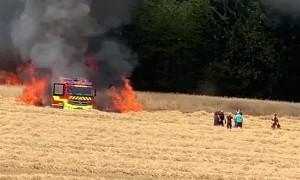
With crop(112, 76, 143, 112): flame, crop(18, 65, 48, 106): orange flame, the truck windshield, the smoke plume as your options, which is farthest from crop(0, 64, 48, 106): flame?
crop(112, 76, 143, 112): flame

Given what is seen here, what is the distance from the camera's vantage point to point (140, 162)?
1759cm

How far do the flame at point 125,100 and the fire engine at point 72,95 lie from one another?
187cm

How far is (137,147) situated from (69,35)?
68.6 feet

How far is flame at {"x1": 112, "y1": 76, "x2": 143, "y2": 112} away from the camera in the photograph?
122 feet

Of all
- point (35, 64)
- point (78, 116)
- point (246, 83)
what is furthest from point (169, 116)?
point (246, 83)

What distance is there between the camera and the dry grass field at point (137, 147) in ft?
52.5

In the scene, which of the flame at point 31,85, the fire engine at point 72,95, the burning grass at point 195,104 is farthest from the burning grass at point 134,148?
the burning grass at point 195,104

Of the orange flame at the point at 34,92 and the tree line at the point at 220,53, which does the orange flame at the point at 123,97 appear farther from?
the tree line at the point at 220,53

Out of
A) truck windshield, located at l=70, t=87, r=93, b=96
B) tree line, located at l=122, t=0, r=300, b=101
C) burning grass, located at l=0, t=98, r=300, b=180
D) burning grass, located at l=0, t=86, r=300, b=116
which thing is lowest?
burning grass, located at l=0, t=98, r=300, b=180

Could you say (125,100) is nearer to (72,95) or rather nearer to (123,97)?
(123,97)

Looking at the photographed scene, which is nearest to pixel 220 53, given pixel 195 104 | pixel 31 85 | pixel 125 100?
pixel 195 104

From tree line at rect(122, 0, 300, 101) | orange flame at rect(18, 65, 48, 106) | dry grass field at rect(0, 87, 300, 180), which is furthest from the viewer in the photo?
tree line at rect(122, 0, 300, 101)

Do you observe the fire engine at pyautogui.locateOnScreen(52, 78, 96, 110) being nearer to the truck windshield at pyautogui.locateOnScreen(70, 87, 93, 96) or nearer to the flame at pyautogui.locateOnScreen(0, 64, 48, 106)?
the truck windshield at pyautogui.locateOnScreen(70, 87, 93, 96)

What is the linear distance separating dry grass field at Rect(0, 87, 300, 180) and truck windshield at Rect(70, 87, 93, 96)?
2.79m
